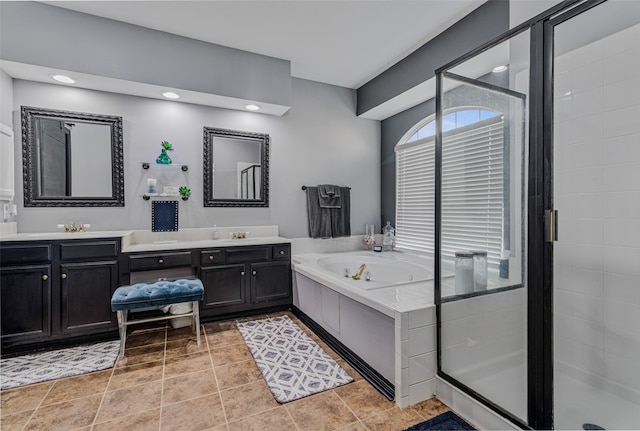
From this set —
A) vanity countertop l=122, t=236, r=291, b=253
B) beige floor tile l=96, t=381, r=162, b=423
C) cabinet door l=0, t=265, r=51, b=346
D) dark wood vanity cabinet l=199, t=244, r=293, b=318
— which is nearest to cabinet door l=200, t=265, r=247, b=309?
dark wood vanity cabinet l=199, t=244, r=293, b=318

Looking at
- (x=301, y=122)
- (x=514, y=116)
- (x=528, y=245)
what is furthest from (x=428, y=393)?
(x=301, y=122)

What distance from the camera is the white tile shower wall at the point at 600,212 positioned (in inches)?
66.4

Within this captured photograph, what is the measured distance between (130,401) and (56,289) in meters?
1.29

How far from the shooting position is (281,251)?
3.39m

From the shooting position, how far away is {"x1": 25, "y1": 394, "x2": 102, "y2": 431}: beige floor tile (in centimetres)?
168

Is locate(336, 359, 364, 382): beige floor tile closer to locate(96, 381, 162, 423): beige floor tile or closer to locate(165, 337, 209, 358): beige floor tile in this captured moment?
locate(165, 337, 209, 358): beige floor tile

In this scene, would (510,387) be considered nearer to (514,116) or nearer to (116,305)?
(514,116)

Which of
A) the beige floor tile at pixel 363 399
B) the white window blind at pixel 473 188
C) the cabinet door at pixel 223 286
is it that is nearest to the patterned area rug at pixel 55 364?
the cabinet door at pixel 223 286

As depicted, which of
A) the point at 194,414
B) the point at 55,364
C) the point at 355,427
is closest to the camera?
the point at 355,427

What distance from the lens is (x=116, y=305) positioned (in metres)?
2.36

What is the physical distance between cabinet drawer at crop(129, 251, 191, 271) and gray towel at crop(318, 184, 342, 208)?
5.64ft

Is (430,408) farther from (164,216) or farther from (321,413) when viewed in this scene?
(164,216)

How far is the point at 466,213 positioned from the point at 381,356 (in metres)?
1.08

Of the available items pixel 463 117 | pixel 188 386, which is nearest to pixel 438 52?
pixel 463 117
